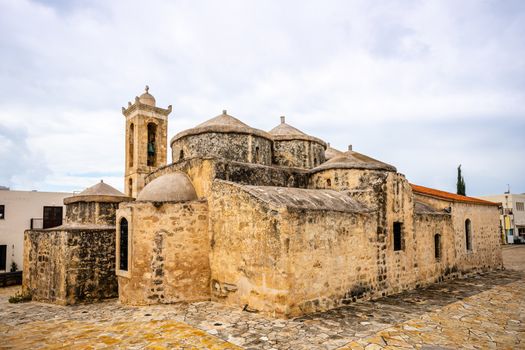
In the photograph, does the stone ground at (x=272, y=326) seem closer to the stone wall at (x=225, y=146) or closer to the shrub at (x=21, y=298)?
the shrub at (x=21, y=298)

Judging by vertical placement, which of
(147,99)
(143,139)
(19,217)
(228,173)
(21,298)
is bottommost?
(21,298)

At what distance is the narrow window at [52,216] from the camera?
1770cm

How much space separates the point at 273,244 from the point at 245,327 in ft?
5.21

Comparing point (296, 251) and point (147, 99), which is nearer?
point (296, 251)

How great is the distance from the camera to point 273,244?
6.93 meters

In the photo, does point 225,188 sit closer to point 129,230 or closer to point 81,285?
point 129,230

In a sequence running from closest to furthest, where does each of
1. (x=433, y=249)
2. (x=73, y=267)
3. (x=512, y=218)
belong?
1. (x=73, y=267)
2. (x=433, y=249)
3. (x=512, y=218)

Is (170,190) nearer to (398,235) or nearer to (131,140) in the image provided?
(398,235)

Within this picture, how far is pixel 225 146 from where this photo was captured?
11.0m

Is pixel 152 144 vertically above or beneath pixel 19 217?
above

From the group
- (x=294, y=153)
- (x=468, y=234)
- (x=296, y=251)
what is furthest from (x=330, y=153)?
(x=296, y=251)

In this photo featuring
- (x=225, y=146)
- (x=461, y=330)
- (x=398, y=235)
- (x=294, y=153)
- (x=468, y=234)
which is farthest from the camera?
(x=468, y=234)

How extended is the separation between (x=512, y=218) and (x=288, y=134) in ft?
107

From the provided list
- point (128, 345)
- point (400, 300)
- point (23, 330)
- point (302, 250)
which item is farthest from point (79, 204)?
point (400, 300)
